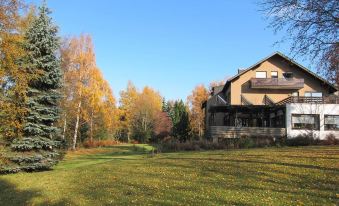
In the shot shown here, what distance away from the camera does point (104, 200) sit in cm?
1250

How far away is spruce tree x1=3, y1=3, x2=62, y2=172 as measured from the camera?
2534 centimetres

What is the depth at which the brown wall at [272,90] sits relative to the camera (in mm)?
46000

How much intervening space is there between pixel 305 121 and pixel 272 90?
6819mm

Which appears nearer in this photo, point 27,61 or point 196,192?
point 196,192

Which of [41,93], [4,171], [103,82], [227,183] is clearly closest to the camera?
[227,183]

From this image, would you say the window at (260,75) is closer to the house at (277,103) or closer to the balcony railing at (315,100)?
the house at (277,103)

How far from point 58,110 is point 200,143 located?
584 inches

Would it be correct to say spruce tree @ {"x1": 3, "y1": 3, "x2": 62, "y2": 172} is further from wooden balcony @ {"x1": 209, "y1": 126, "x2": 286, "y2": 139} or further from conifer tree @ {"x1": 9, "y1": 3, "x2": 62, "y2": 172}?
wooden balcony @ {"x1": 209, "y1": 126, "x2": 286, "y2": 139}

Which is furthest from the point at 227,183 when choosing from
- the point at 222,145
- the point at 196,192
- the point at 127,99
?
the point at 127,99

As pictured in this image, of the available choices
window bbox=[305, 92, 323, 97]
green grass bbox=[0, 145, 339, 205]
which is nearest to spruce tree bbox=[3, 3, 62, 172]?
green grass bbox=[0, 145, 339, 205]

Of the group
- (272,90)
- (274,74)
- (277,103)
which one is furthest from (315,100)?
(274,74)

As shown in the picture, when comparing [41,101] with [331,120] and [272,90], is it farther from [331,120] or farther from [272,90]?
[331,120]

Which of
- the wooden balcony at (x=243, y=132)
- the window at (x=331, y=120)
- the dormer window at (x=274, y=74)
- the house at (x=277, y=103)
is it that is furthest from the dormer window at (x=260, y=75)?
the window at (x=331, y=120)

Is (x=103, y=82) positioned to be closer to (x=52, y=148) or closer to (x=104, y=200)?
(x=52, y=148)
